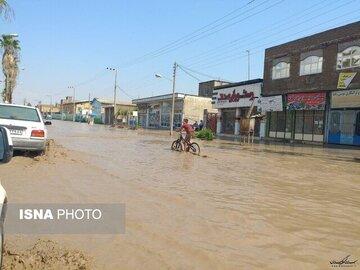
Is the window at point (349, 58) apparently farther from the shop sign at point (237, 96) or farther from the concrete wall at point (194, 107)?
the concrete wall at point (194, 107)

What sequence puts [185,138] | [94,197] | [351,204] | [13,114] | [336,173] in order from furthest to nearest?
1. [185,138]
2. [336,173]
3. [13,114]
4. [351,204]
5. [94,197]

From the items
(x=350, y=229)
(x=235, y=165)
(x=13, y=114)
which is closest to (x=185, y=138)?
(x=235, y=165)

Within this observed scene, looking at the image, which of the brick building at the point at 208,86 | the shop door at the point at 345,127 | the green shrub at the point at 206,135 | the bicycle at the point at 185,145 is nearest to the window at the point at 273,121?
the green shrub at the point at 206,135

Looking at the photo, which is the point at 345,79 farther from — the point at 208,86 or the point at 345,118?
the point at 208,86

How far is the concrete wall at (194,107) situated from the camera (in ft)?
199

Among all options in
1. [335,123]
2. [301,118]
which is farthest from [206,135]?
[335,123]

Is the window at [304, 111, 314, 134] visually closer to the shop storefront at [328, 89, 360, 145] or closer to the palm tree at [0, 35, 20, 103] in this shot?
the shop storefront at [328, 89, 360, 145]

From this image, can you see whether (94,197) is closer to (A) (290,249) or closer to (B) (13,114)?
(A) (290,249)

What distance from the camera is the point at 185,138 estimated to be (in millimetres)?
20234

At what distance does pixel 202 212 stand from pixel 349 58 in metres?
27.0

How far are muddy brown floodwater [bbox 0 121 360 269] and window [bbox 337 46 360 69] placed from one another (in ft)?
62.3

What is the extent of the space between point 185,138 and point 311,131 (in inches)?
719

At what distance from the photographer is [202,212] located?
7.21 m

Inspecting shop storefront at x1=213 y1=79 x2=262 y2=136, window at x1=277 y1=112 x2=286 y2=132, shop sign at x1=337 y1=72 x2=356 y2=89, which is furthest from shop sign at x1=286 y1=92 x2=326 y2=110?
shop storefront at x1=213 y1=79 x2=262 y2=136
